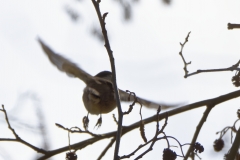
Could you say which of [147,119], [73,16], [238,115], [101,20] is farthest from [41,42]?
[101,20]

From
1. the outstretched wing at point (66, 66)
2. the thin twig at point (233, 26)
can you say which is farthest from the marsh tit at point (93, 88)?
the thin twig at point (233, 26)

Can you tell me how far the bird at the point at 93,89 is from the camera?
14.9ft

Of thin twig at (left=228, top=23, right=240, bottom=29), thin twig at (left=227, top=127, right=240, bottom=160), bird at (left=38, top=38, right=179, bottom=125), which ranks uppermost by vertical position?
bird at (left=38, top=38, right=179, bottom=125)

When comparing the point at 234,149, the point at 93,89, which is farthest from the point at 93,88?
the point at 234,149

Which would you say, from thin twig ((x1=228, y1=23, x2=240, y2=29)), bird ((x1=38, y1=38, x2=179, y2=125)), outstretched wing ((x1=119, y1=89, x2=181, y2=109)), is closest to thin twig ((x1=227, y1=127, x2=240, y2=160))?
thin twig ((x1=228, y1=23, x2=240, y2=29))

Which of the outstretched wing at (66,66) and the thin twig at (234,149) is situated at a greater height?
the outstretched wing at (66,66)

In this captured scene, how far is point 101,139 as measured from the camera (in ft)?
11.0

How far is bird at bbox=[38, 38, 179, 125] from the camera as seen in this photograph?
4.54m

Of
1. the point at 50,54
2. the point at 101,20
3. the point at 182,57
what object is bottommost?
the point at 101,20

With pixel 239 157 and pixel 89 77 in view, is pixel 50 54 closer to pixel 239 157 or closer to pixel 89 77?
pixel 89 77

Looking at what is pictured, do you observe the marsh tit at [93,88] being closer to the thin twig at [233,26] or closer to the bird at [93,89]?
the bird at [93,89]

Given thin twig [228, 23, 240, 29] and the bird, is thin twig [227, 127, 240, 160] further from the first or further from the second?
the bird

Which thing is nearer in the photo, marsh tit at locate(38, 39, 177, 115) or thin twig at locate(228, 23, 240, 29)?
thin twig at locate(228, 23, 240, 29)

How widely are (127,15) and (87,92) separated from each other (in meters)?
1.01
